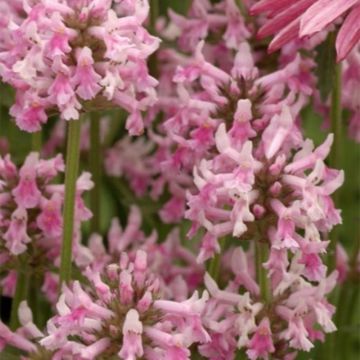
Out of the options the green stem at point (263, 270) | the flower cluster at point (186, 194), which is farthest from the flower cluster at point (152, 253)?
the green stem at point (263, 270)

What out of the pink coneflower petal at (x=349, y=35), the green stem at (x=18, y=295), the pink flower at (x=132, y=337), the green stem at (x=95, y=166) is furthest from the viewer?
the green stem at (x=95, y=166)

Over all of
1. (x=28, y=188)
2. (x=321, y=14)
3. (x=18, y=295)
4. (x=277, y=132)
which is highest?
(x=321, y=14)

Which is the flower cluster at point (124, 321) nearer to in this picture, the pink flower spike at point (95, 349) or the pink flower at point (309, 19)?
the pink flower spike at point (95, 349)

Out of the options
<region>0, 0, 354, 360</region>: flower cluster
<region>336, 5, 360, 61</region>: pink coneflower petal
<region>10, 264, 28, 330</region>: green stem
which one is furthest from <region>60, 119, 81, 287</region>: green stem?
<region>336, 5, 360, 61</region>: pink coneflower petal

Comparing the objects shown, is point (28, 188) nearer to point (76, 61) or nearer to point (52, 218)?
point (52, 218)

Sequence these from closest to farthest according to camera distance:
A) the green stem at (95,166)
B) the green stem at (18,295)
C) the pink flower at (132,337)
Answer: the pink flower at (132,337), the green stem at (18,295), the green stem at (95,166)

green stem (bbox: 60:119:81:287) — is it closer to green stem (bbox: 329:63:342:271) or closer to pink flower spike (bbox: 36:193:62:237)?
pink flower spike (bbox: 36:193:62:237)

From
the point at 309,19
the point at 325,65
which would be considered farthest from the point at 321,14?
the point at 325,65

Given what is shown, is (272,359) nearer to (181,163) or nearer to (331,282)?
(331,282)
